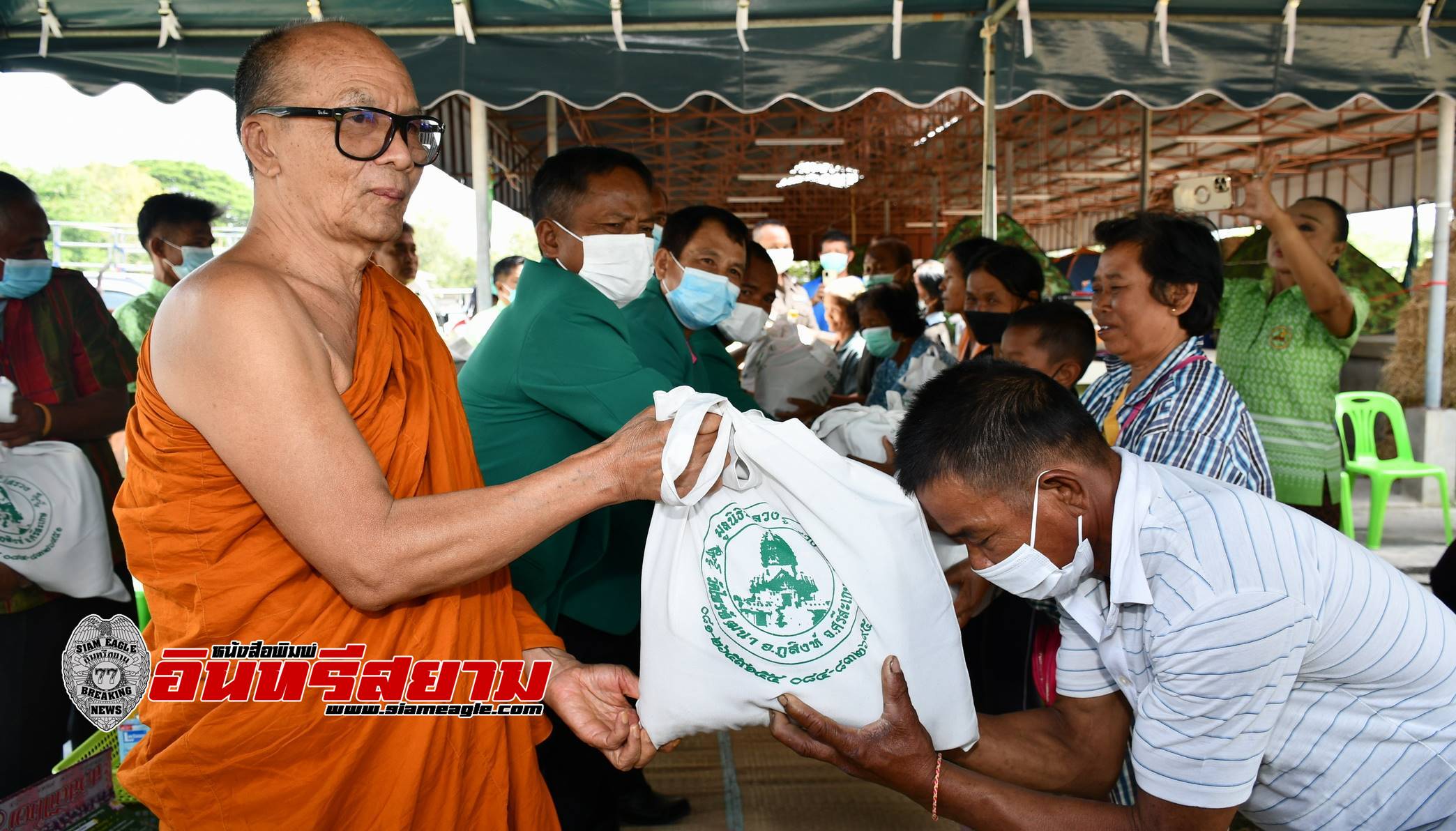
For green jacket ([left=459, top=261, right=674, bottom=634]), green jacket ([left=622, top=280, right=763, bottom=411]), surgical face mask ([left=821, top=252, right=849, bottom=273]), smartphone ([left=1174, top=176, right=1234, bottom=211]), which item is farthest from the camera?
surgical face mask ([left=821, top=252, right=849, bottom=273])

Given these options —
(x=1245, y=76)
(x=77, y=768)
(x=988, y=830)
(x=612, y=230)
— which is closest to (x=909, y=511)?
(x=988, y=830)

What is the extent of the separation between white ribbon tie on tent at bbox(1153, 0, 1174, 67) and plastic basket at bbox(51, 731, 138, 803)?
4.57m

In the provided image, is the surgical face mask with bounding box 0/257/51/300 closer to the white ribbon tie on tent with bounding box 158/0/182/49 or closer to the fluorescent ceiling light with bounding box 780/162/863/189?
the white ribbon tie on tent with bounding box 158/0/182/49

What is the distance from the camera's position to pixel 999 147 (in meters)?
19.9

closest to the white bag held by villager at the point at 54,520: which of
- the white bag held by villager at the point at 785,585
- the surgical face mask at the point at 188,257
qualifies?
the surgical face mask at the point at 188,257

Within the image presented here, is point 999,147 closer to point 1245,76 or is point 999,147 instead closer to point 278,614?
point 1245,76

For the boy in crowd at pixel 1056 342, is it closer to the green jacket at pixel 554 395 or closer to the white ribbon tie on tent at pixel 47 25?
the green jacket at pixel 554 395

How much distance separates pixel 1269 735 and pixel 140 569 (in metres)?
1.60

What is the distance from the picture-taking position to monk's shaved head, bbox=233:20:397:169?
130 centimetres

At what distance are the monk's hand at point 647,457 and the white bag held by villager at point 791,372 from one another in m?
3.01

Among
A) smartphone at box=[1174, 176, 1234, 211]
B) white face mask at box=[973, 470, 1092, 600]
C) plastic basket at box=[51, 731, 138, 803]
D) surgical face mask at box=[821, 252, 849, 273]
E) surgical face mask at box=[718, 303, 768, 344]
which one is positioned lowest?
plastic basket at box=[51, 731, 138, 803]

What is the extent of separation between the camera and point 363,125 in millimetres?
1320

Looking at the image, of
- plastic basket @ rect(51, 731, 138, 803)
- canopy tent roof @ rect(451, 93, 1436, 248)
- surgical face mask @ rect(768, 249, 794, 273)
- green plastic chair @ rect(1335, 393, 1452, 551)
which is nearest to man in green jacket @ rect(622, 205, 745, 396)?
plastic basket @ rect(51, 731, 138, 803)

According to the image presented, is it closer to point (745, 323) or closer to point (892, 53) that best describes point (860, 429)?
point (745, 323)
